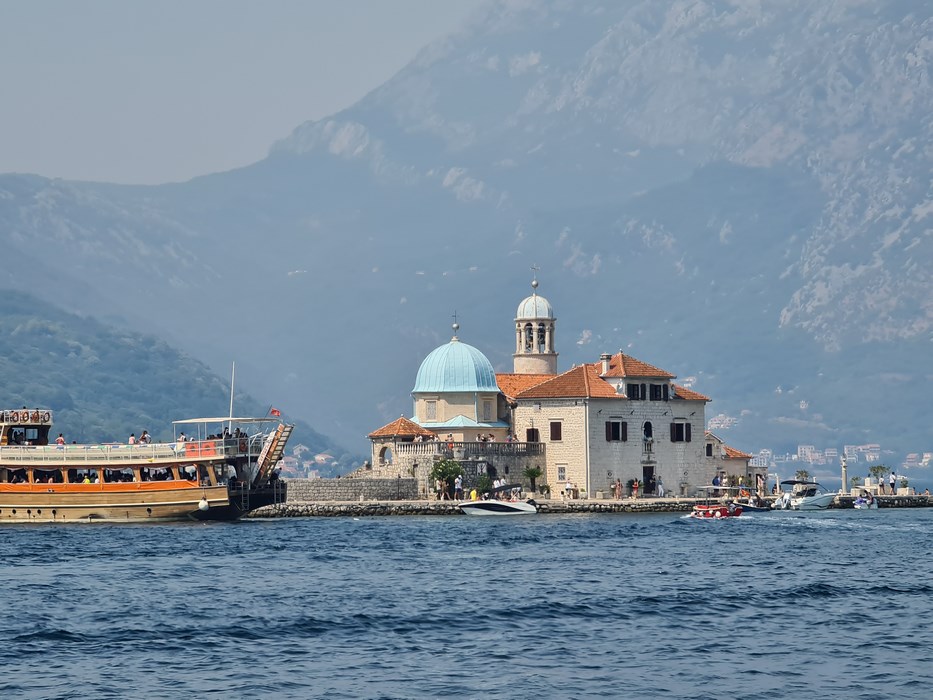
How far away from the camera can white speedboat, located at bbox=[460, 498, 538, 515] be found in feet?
329

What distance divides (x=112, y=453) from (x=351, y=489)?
19.4m

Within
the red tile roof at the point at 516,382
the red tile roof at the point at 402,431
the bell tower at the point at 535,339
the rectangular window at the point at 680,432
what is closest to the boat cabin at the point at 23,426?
the red tile roof at the point at 402,431

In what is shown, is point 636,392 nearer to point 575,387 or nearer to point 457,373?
point 575,387

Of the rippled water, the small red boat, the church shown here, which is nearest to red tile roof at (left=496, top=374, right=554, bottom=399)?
the church

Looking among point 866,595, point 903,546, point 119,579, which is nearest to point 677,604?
point 866,595

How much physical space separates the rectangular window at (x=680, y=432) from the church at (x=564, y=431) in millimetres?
60

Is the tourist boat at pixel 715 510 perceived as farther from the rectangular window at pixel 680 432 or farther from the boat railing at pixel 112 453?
the boat railing at pixel 112 453

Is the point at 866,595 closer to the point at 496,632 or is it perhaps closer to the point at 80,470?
the point at 496,632

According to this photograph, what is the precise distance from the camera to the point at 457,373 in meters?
116

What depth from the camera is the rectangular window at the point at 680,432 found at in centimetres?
11244

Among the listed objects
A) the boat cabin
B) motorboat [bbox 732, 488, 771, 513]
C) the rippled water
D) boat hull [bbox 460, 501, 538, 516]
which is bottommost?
the rippled water

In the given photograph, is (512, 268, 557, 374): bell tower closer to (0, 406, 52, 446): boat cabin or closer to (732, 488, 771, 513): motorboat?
(732, 488, 771, 513): motorboat

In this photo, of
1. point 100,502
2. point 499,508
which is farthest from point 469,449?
point 100,502

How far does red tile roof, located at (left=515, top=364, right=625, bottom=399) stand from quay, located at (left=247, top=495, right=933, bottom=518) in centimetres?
630
